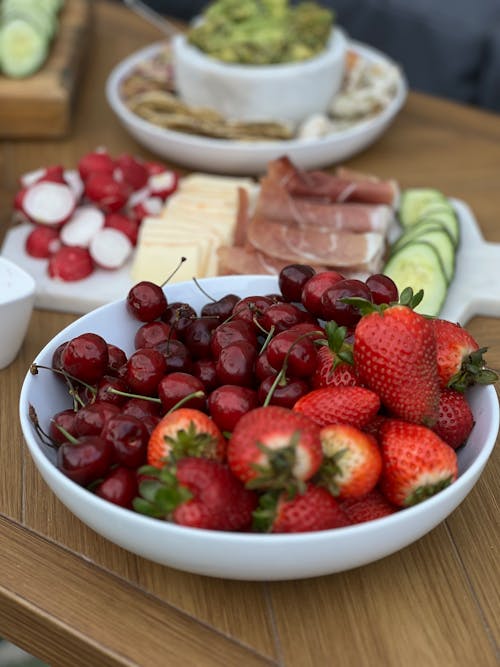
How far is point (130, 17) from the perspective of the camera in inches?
96.0

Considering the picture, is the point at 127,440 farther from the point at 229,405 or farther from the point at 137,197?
the point at 137,197

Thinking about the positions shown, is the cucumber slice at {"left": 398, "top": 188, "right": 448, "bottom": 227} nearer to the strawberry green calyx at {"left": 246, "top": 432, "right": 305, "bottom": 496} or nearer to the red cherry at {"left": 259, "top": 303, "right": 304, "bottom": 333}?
the red cherry at {"left": 259, "top": 303, "right": 304, "bottom": 333}

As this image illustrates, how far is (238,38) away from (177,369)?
40.1 inches

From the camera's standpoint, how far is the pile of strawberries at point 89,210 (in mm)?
1368

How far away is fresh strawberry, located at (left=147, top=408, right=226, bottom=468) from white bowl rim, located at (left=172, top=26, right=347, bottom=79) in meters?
1.04

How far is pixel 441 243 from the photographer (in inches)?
53.7

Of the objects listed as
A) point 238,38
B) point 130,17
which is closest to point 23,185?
point 238,38

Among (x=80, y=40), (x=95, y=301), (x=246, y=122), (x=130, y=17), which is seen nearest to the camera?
(x=95, y=301)

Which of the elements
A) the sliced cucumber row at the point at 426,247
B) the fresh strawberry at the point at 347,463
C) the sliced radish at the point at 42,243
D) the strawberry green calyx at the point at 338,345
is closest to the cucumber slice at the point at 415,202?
the sliced cucumber row at the point at 426,247

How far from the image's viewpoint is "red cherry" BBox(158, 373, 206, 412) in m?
0.83

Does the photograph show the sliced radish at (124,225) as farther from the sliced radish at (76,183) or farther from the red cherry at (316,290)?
the red cherry at (316,290)

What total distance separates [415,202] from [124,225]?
0.52m

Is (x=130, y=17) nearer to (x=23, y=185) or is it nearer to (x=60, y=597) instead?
(x=23, y=185)

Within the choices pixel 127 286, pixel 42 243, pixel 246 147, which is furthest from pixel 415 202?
pixel 42 243
